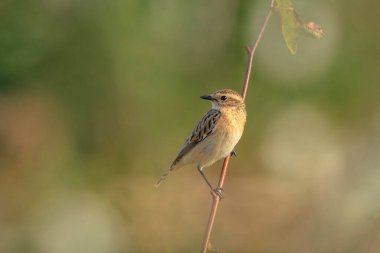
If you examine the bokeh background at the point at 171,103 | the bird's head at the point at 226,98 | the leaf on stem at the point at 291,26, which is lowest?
the leaf on stem at the point at 291,26

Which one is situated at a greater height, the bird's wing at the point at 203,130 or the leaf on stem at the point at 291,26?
the bird's wing at the point at 203,130

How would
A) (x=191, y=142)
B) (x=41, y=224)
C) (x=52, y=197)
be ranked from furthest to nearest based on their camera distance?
(x=52, y=197)
(x=41, y=224)
(x=191, y=142)

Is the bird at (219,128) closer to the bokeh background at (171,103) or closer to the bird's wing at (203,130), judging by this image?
the bird's wing at (203,130)

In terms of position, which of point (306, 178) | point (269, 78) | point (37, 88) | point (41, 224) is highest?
point (269, 78)

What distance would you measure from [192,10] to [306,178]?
243 cm

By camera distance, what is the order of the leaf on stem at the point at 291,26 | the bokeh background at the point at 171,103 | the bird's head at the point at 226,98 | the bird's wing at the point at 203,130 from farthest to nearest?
1. the bokeh background at the point at 171,103
2. the bird's wing at the point at 203,130
3. the bird's head at the point at 226,98
4. the leaf on stem at the point at 291,26

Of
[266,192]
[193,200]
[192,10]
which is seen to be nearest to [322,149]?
[266,192]

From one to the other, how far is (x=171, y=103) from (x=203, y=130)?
11.0 ft

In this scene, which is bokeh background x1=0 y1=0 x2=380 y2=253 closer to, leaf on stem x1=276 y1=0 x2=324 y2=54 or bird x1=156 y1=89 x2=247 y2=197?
bird x1=156 y1=89 x2=247 y2=197

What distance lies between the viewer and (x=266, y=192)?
8367 millimetres

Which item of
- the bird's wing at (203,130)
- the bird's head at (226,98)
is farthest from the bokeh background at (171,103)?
the bird's head at (226,98)

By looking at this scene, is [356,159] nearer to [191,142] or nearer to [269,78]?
[191,142]

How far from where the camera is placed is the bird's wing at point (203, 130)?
5.17 m

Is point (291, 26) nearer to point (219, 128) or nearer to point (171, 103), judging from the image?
point (219, 128)
